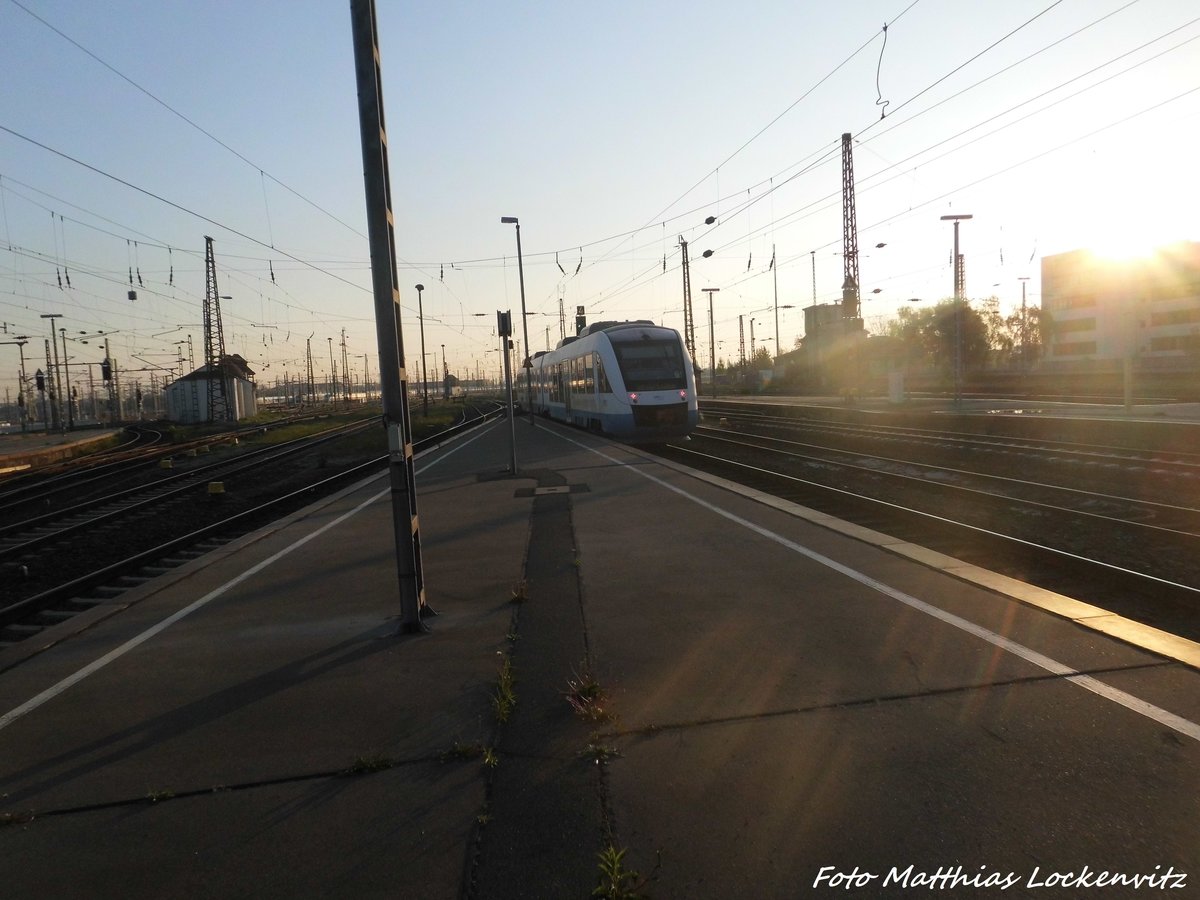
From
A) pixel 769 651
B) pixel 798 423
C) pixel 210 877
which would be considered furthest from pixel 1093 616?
pixel 798 423

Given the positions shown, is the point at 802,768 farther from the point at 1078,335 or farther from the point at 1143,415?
the point at 1078,335

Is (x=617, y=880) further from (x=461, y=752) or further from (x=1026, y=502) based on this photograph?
(x=1026, y=502)

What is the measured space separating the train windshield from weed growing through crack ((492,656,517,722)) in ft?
60.9

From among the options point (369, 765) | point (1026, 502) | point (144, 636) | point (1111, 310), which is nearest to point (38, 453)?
point (144, 636)

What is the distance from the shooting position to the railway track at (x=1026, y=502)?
7.88 meters

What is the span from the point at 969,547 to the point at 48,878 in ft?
29.7

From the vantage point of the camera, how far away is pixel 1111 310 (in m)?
66.6

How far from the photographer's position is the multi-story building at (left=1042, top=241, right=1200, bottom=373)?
6184 centimetres

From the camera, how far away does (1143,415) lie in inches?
936

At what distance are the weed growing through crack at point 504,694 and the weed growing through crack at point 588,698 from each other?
1.01 ft

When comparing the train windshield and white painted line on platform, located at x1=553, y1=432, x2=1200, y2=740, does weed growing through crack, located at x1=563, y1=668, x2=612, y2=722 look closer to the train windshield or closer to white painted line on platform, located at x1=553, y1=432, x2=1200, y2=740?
white painted line on platform, located at x1=553, y1=432, x2=1200, y2=740

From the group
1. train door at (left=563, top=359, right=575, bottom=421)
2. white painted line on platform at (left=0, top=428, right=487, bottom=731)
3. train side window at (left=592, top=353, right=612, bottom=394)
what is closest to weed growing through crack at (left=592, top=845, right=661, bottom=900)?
white painted line on platform at (left=0, top=428, right=487, bottom=731)

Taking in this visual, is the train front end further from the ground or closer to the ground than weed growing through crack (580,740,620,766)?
further from the ground

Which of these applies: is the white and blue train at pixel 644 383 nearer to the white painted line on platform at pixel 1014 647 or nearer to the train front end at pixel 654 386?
the train front end at pixel 654 386
